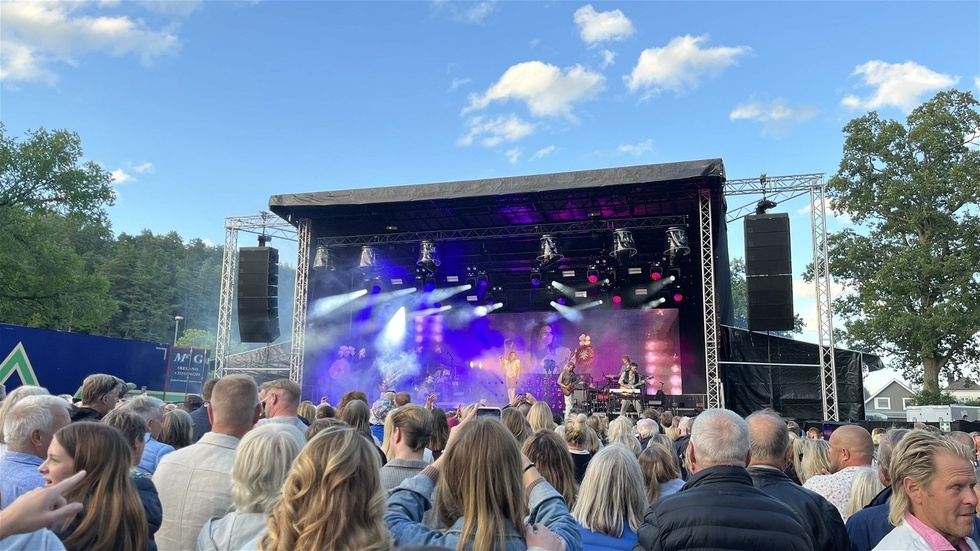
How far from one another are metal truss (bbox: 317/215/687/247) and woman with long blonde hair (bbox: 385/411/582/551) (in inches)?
513

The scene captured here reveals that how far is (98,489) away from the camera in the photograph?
6.27ft

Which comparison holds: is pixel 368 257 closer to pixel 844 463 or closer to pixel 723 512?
pixel 844 463

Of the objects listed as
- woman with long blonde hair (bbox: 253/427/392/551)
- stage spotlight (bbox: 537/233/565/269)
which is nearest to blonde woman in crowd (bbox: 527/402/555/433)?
woman with long blonde hair (bbox: 253/427/392/551)

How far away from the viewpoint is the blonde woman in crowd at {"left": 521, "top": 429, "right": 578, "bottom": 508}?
2.86 metres

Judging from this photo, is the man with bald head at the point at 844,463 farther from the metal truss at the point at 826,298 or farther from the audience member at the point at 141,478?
the metal truss at the point at 826,298

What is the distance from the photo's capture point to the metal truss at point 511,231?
1502cm

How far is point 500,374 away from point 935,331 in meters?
12.8

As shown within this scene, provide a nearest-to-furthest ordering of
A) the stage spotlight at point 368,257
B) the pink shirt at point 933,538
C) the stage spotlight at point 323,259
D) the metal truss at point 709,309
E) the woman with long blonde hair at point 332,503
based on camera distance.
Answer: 1. the woman with long blonde hair at point 332,503
2. the pink shirt at point 933,538
3. the metal truss at point 709,309
4. the stage spotlight at point 323,259
5. the stage spotlight at point 368,257

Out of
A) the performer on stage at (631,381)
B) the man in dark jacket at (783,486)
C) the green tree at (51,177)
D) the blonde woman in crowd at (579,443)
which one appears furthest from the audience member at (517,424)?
the green tree at (51,177)

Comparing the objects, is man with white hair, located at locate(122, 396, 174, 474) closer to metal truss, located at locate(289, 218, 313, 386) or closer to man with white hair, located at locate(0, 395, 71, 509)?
man with white hair, located at locate(0, 395, 71, 509)

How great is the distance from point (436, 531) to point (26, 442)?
5.51 ft

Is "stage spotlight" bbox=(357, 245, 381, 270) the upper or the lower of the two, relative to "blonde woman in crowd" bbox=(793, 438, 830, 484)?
upper

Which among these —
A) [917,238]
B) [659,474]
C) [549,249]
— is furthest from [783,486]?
[917,238]

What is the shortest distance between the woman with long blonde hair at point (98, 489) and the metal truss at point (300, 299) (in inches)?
526
